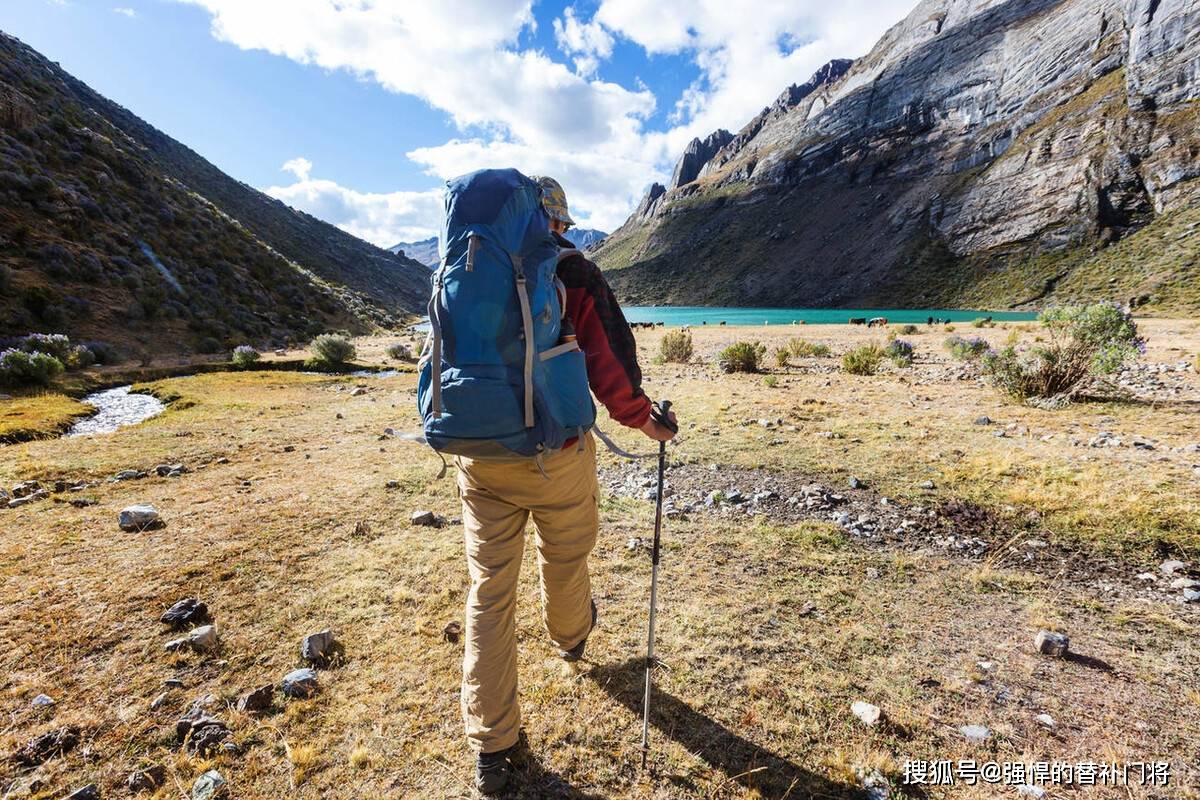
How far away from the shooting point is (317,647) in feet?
10.7

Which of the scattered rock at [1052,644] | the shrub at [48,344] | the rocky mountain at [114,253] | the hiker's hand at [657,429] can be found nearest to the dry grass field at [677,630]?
the scattered rock at [1052,644]

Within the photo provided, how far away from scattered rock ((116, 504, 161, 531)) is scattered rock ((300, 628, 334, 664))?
10.9 ft

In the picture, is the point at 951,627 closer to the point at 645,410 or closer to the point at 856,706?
the point at 856,706

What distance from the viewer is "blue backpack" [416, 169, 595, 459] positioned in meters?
2.17

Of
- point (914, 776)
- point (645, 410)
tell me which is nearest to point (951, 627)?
point (914, 776)

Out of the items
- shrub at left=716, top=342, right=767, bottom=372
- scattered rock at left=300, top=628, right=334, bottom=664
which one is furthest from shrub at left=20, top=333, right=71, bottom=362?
shrub at left=716, top=342, right=767, bottom=372

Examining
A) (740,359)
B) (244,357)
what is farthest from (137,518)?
(244,357)

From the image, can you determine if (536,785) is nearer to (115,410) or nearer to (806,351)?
(115,410)

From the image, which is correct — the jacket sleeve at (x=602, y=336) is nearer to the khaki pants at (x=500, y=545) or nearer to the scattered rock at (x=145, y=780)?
the khaki pants at (x=500, y=545)

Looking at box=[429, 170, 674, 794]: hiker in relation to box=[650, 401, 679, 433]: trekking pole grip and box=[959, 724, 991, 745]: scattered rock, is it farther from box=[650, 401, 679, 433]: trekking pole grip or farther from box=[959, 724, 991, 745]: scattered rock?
box=[959, 724, 991, 745]: scattered rock

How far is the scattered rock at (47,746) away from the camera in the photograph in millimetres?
2406

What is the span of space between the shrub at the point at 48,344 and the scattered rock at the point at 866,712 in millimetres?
25196

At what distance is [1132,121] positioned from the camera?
253 feet

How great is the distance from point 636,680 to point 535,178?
3.20m
